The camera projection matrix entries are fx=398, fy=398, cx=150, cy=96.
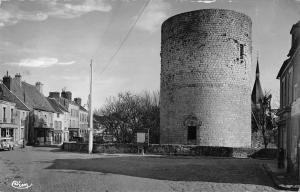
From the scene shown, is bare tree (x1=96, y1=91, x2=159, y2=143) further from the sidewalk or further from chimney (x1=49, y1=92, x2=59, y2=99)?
the sidewalk

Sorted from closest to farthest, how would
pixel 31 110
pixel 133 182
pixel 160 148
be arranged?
1. pixel 133 182
2. pixel 160 148
3. pixel 31 110

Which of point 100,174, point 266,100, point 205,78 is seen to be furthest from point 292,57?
point 266,100

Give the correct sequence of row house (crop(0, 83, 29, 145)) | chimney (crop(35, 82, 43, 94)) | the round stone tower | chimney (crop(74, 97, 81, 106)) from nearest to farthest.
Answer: the round stone tower
row house (crop(0, 83, 29, 145))
chimney (crop(35, 82, 43, 94))
chimney (crop(74, 97, 81, 106))

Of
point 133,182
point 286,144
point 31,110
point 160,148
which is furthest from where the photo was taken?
point 31,110

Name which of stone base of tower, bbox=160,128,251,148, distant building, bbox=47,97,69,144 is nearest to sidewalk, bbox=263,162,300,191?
stone base of tower, bbox=160,128,251,148

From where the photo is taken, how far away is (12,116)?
140 ft

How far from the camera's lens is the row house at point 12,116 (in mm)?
40594

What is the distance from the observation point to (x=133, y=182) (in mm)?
12273

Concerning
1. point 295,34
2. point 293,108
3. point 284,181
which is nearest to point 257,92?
point 295,34

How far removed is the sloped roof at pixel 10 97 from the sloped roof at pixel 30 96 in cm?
127

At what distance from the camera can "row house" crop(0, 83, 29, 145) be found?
133 ft

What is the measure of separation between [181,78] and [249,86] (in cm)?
540

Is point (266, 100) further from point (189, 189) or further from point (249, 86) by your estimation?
point (189, 189)

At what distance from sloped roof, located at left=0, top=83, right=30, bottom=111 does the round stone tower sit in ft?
66.2
